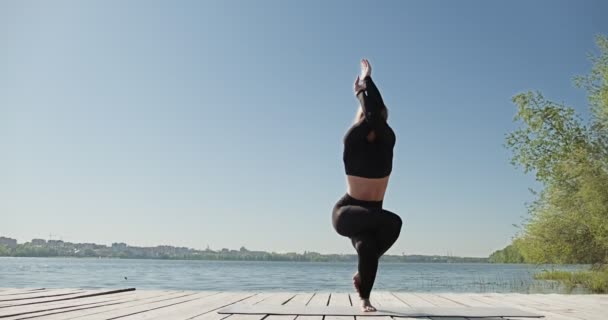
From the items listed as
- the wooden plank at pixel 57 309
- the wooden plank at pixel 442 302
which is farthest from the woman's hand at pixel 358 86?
the wooden plank at pixel 57 309

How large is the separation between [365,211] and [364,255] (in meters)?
0.39

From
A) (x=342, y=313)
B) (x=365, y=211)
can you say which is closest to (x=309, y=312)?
(x=342, y=313)

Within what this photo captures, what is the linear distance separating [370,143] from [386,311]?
149 cm

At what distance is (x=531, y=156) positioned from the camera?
779 inches

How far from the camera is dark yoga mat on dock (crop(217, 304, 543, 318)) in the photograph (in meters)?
4.45

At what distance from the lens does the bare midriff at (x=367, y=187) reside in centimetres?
482

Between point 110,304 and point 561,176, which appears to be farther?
point 561,176

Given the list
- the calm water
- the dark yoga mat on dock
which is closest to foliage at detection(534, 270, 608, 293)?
the calm water

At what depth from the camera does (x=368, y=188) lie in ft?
15.8

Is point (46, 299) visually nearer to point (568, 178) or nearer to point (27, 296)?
point (27, 296)

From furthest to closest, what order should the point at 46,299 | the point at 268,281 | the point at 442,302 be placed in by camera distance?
the point at 268,281 < the point at 442,302 < the point at 46,299

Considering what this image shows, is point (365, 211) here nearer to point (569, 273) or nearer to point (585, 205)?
point (585, 205)

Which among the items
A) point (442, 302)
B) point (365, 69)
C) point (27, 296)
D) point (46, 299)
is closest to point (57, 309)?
point (46, 299)

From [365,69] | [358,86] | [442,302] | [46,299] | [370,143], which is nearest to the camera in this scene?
[370,143]
